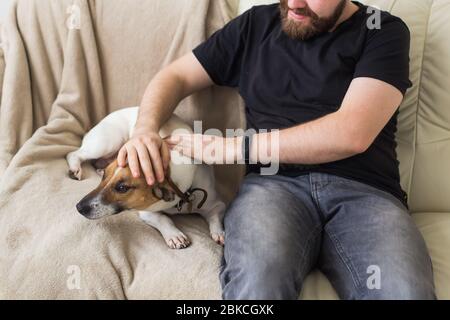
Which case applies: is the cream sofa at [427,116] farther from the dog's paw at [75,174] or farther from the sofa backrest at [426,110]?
the dog's paw at [75,174]

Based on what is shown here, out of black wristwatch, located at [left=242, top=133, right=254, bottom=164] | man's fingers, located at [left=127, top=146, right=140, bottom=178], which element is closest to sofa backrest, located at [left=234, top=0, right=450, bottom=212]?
black wristwatch, located at [left=242, top=133, right=254, bottom=164]

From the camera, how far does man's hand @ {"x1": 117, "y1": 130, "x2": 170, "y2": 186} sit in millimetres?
1105

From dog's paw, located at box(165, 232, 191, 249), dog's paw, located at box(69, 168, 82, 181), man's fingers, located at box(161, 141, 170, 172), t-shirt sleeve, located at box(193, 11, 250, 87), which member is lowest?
dog's paw, located at box(165, 232, 191, 249)

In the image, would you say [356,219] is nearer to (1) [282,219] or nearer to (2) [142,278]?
(1) [282,219]

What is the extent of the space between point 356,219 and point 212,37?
28.2 inches

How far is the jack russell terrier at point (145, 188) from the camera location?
113 centimetres

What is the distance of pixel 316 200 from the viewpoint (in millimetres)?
1167

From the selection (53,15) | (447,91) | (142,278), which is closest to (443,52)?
(447,91)

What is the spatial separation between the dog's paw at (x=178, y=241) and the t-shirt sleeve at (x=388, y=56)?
2.01 feet

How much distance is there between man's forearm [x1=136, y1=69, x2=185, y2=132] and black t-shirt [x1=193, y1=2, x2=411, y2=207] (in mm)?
136

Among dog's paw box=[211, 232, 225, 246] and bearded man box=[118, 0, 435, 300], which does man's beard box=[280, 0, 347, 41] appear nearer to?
bearded man box=[118, 0, 435, 300]

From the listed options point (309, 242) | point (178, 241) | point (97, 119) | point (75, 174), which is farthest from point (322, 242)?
point (97, 119)

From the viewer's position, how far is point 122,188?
112 centimetres

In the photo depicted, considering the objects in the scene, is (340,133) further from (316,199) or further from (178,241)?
(178,241)
